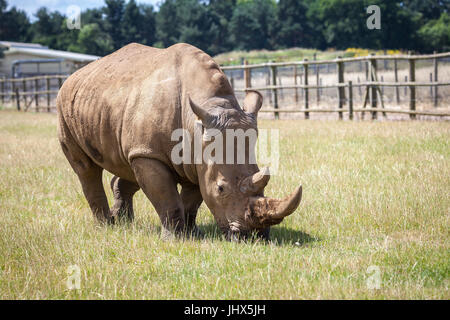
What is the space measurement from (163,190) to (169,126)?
1.97 feet

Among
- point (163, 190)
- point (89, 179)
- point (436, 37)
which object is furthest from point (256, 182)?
point (436, 37)

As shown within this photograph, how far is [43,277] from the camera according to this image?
175 inches

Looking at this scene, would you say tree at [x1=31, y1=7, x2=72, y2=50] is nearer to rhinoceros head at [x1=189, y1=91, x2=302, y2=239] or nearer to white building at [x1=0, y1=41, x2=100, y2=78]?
white building at [x1=0, y1=41, x2=100, y2=78]

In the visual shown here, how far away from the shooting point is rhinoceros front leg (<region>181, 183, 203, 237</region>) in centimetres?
587

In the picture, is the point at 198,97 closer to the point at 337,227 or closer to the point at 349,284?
the point at 337,227

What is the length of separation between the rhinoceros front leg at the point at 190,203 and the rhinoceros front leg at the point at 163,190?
0.33 metres

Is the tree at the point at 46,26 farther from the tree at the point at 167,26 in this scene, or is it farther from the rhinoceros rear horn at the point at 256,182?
the rhinoceros rear horn at the point at 256,182

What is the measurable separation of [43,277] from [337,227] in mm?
2846

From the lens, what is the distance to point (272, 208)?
186 inches

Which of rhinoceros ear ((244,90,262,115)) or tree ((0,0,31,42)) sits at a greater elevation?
tree ((0,0,31,42))

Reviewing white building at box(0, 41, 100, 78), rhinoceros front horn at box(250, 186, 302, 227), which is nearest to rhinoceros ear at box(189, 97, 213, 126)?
rhinoceros front horn at box(250, 186, 302, 227)

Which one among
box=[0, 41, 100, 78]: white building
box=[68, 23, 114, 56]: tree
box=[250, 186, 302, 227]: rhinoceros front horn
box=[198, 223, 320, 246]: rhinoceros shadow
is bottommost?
box=[198, 223, 320, 246]: rhinoceros shadow

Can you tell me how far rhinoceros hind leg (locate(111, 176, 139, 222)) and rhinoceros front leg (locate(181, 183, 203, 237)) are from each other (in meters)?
1.03

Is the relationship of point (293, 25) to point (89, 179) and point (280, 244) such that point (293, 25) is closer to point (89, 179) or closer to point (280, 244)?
point (89, 179)
